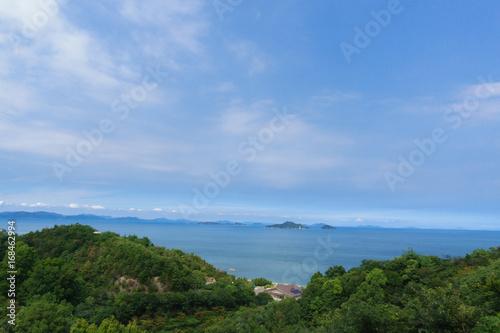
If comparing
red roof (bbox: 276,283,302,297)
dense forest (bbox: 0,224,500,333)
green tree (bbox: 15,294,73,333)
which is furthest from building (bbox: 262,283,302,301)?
green tree (bbox: 15,294,73,333)

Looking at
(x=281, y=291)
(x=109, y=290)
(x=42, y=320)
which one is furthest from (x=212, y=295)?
(x=42, y=320)

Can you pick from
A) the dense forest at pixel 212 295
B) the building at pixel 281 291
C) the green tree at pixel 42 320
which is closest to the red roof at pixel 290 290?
the building at pixel 281 291

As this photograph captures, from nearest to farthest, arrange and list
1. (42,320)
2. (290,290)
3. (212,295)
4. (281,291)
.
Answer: (42,320) < (212,295) < (290,290) < (281,291)

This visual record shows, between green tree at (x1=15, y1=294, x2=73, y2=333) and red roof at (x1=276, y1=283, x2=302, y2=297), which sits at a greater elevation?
green tree at (x1=15, y1=294, x2=73, y2=333)

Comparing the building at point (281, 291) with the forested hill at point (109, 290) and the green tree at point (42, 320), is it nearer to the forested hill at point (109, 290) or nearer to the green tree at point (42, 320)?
the forested hill at point (109, 290)

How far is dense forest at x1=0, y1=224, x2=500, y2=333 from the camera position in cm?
763

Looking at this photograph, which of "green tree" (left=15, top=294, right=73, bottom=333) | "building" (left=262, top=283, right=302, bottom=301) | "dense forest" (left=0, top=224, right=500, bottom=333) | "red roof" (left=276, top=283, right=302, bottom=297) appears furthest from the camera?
"building" (left=262, top=283, right=302, bottom=301)

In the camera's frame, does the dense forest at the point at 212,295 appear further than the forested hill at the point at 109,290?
No

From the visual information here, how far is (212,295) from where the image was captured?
92.4 feet

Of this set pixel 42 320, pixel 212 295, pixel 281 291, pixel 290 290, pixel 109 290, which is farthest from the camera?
pixel 281 291

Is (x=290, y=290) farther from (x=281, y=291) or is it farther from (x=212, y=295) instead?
(x=212, y=295)

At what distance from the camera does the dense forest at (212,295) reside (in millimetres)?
7633

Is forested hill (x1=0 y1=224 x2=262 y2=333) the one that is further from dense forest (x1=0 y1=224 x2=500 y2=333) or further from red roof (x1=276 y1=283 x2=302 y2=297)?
red roof (x1=276 y1=283 x2=302 y2=297)

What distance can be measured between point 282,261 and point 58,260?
5394 centimetres
